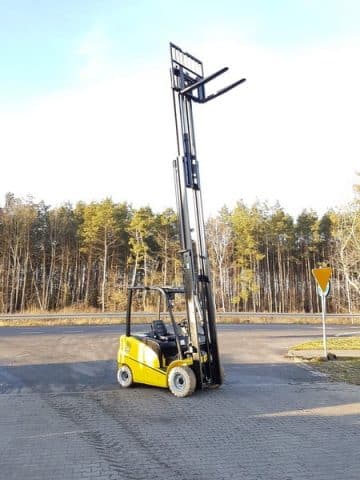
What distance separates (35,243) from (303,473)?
161 feet

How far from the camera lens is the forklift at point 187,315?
8.17 m

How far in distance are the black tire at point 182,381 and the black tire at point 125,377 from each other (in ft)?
3.65

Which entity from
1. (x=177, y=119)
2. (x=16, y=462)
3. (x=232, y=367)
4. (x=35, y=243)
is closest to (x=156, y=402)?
(x=16, y=462)

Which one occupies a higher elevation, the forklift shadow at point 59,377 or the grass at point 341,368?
the forklift shadow at point 59,377

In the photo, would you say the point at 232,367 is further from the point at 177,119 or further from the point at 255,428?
the point at 177,119

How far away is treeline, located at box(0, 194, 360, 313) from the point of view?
48719mm

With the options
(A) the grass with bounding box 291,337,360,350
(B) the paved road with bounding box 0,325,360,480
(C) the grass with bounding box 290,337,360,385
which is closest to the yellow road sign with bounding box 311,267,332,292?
(C) the grass with bounding box 290,337,360,385

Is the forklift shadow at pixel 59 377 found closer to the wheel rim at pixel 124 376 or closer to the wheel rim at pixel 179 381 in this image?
the wheel rim at pixel 124 376

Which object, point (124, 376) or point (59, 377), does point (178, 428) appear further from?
point (59, 377)

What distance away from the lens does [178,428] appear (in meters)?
6.23

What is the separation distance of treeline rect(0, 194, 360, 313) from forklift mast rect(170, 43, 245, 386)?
3789 cm

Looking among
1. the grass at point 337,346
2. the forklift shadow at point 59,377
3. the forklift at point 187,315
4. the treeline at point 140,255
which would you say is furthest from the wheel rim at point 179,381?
the treeline at point 140,255

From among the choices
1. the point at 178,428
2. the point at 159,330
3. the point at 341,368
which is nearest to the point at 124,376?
the point at 159,330

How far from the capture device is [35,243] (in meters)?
50.4
